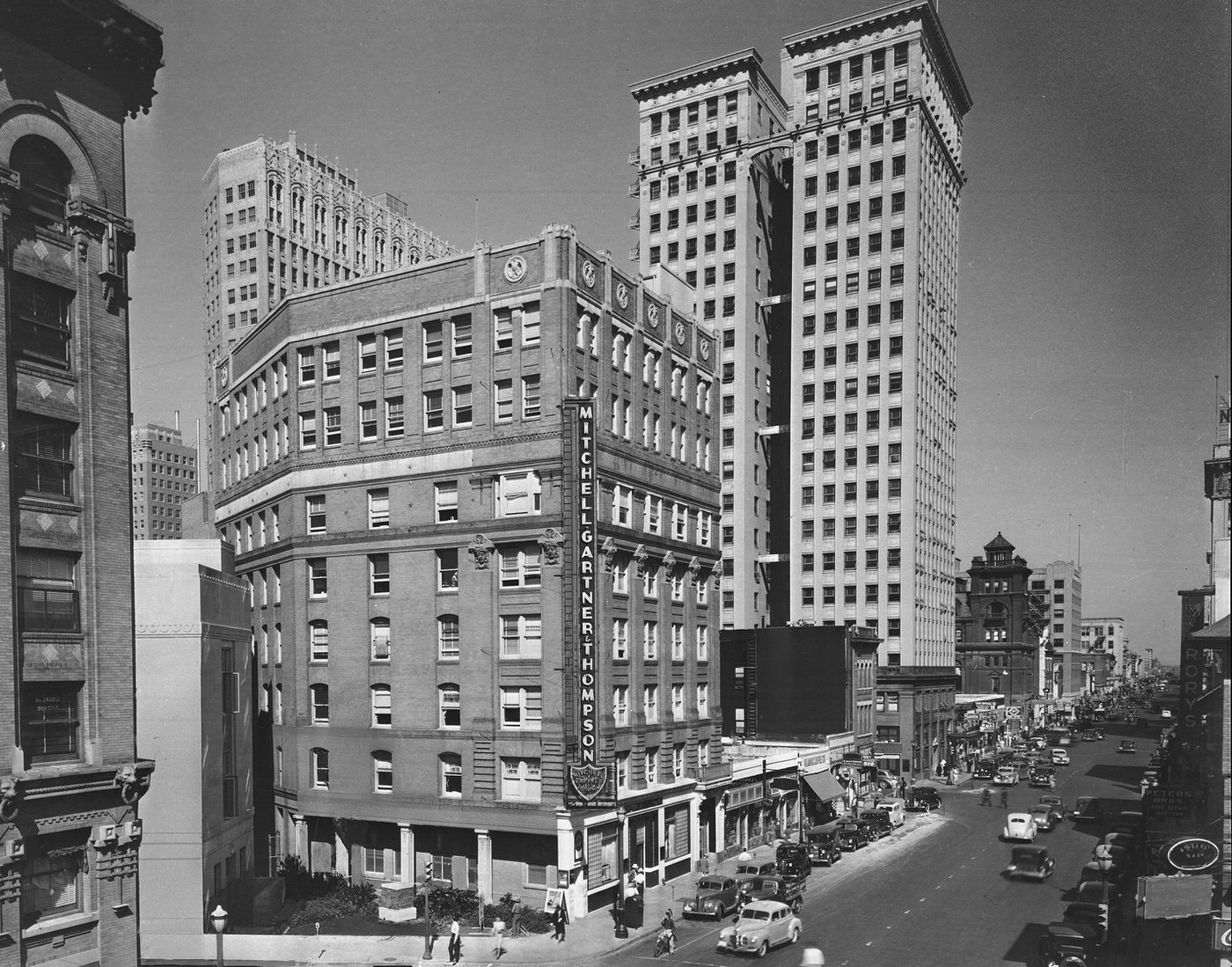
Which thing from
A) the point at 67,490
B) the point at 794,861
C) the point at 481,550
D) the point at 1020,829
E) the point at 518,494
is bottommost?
the point at 1020,829

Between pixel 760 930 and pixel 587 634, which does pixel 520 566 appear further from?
pixel 760 930

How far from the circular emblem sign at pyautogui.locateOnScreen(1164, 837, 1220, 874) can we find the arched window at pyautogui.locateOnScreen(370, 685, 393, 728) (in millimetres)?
32815

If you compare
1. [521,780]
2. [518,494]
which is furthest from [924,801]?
[518,494]

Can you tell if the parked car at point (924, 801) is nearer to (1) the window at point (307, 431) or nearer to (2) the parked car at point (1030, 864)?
(2) the parked car at point (1030, 864)

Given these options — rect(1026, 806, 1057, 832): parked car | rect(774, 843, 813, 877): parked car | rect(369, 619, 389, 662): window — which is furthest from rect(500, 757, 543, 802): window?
rect(1026, 806, 1057, 832): parked car

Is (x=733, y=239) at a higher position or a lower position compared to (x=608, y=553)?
higher

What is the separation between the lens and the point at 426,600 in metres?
48.1

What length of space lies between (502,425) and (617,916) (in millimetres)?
21427

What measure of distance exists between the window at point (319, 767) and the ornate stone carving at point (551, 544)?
1572cm

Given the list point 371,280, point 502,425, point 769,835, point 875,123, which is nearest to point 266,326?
point 371,280

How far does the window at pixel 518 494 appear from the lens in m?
46.6

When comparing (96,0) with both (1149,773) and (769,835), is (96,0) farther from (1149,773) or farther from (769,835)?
(1149,773)

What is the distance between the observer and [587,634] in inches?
1764

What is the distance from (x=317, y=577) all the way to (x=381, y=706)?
749cm
